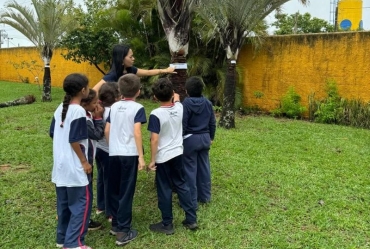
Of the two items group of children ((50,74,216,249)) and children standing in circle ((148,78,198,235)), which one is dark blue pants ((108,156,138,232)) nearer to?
group of children ((50,74,216,249))

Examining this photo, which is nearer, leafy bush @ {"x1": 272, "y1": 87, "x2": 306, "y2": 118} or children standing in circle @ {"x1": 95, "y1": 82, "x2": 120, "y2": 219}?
children standing in circle @ {"x1": 95, "y1": 82, "x2": 120, "y2": 219}

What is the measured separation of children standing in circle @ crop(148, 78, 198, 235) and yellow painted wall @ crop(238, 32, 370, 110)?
682 centimetres

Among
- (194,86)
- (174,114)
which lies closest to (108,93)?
(174,114)

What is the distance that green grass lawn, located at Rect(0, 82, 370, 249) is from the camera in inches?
125

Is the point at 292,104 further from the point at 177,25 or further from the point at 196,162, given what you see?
the point at 196,162

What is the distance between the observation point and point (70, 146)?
2.77 meters

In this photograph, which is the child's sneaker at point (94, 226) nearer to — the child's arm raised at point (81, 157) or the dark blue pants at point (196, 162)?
the child's arm raised at point (81, 157)

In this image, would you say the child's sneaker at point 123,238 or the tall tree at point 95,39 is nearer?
the child's sneaker at point 123,238

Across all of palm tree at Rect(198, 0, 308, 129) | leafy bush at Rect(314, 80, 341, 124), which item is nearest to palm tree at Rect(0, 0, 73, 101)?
palm tree at Rect(198, 0, 308, 129)

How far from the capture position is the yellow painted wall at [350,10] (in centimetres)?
2295

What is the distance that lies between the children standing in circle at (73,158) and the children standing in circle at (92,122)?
0.43 feet

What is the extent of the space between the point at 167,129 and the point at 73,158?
838 mm

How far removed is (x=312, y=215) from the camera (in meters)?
3.62

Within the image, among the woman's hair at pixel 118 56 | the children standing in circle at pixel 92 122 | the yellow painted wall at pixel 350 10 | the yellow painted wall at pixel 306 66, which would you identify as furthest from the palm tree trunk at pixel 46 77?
the yellow painted wall at pixel 350 10
